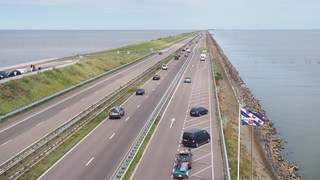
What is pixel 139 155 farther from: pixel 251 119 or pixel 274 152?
Answer: pixel 274 152

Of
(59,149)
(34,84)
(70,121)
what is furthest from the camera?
(34,84)

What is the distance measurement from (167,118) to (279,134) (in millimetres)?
19454

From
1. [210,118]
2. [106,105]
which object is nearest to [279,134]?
[210,118]

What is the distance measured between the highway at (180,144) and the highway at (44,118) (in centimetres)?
1102

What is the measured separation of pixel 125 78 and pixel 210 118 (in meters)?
36.4

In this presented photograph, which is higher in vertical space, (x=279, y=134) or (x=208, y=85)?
(x=208, y=85)

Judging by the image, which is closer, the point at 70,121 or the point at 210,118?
the point at 70,121

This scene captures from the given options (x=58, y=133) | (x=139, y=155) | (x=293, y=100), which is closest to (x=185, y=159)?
(x=139, y=155)

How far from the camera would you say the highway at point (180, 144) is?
3078 centimetres

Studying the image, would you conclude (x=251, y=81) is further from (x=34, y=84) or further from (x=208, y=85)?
(x=34, y=84)

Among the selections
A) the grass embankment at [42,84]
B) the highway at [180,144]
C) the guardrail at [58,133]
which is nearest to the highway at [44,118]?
the guardrail at [58,133]

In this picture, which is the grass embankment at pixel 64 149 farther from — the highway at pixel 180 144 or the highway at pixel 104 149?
the highway at pixel 180 144

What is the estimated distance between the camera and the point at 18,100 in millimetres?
56344

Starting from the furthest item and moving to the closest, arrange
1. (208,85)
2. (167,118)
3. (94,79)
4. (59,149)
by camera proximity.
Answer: (94,79) < (208,85) < (167,118) < (59,149)
